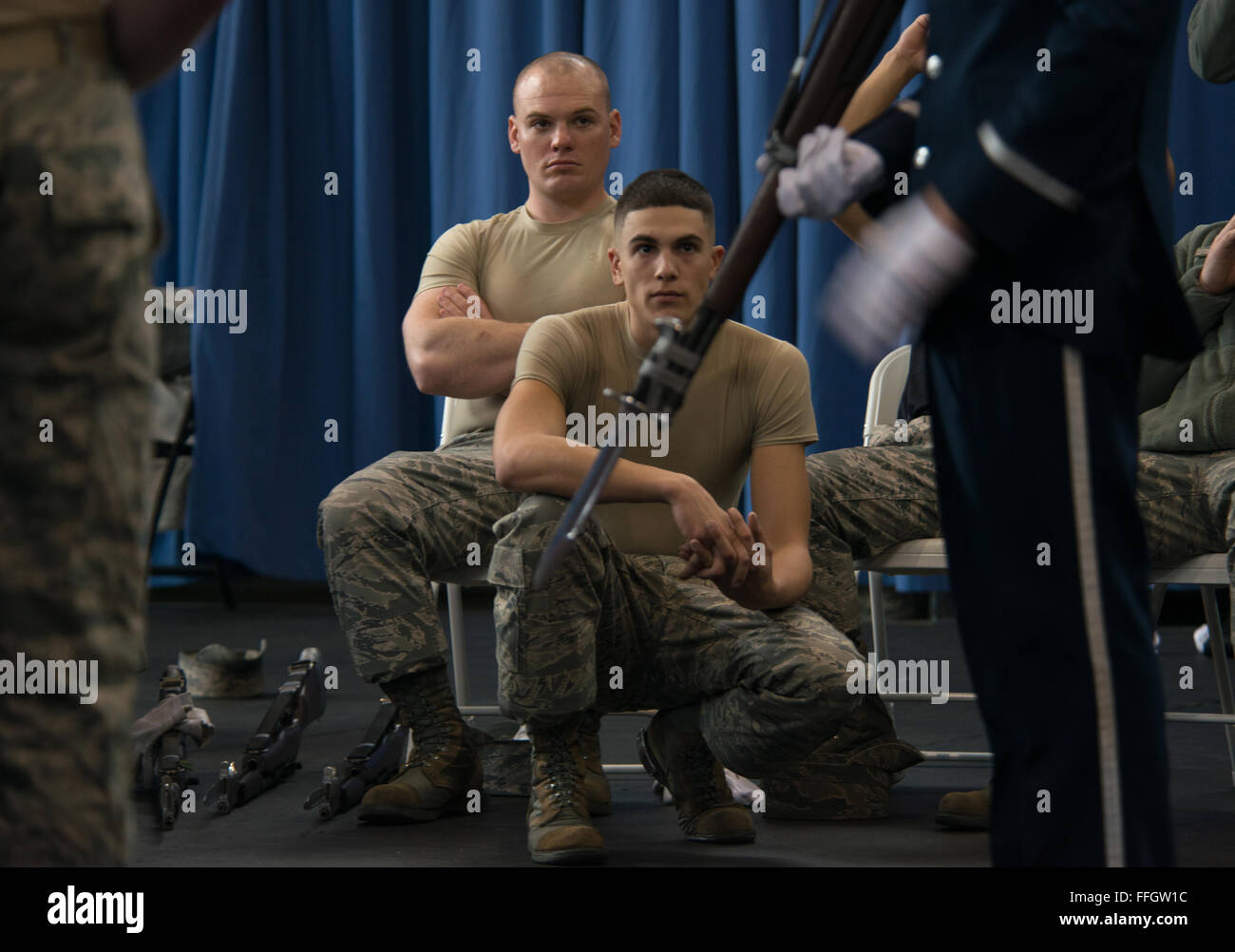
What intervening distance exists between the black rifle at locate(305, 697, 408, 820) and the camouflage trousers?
70 cm

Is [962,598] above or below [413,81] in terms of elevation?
below

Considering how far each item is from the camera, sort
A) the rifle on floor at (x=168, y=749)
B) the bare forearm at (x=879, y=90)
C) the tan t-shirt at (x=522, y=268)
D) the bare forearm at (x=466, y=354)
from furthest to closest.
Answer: the tan t-shirt at (x=522, y=268), the bare forearm at (x=466, y=354), the rifle on floor at (x=168, y=749), the bare forearm at (x=879, y=90)

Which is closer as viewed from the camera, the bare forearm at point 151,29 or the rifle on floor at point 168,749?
the bare forearm at point 151,29

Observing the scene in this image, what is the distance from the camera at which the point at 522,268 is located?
228 cm

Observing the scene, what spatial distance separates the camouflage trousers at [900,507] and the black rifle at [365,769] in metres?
0.70

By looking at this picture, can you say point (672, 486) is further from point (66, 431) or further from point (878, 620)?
point (66, 431)

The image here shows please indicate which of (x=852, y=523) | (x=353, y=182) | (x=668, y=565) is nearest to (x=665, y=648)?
(x=668, y=565)

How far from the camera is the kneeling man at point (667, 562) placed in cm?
166

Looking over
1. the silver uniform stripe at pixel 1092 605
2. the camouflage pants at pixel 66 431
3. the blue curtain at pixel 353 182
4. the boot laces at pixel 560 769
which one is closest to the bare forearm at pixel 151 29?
the camouflage pants at pixel 66 431

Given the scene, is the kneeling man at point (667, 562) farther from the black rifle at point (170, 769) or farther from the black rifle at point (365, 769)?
the black rifle at point (170, 769)

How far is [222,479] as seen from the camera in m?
4.20

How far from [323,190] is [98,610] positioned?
12.4 feet
